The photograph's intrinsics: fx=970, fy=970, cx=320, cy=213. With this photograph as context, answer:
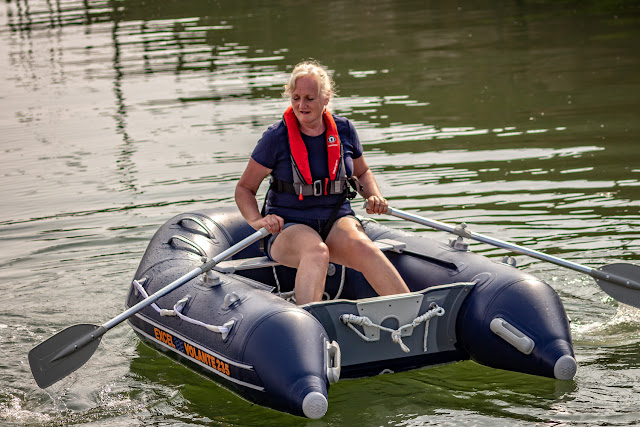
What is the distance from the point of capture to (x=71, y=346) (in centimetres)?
448

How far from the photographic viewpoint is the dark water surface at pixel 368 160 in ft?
14.5

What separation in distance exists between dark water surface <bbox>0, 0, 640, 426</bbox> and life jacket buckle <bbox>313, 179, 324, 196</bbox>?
933 millimetres

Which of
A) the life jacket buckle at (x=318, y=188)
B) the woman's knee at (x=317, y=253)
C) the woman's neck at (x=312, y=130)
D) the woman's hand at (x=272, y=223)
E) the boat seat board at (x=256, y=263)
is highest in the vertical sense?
the woman's neck at (x=312, y=130)

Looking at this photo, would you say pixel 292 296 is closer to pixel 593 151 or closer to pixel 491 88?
pixel 593 151

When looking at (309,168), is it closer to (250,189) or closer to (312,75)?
(250,189)

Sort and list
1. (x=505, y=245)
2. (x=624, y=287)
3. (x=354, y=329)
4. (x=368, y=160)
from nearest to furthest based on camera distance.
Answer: (x=354, y=329) → (x=624, y=287) → (x=505, y=245) → (x=368, y=160)

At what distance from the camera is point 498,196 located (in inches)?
288

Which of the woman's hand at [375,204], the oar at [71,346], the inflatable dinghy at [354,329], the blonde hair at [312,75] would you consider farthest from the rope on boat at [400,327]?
the blonde hair at [312,75]

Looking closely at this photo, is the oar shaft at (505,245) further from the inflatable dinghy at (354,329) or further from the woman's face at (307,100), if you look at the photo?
the woman's face at (307,100)

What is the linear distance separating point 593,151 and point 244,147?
327 centimetres

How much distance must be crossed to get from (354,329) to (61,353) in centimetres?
136

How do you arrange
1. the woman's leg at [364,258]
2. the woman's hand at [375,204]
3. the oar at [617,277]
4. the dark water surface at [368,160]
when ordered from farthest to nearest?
1. the woman's hand at [375,204]
2. the oar at [617,277]
3. the woman's leg at [364,258]
4. the dark water surface at [368,160]

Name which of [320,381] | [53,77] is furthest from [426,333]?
[53,77]

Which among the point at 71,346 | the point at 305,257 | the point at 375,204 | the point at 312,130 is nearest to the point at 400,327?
the point at 305,257
